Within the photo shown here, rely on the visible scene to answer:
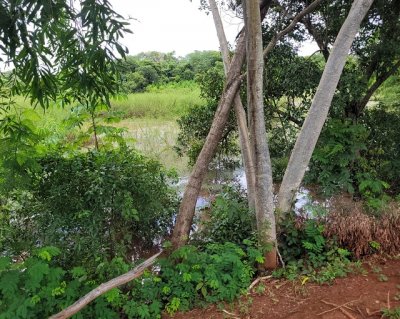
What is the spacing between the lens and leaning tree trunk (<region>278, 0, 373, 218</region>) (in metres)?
3.43

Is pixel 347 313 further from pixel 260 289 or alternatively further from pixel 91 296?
pixel 91 296

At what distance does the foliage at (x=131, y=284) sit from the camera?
2.69 meters

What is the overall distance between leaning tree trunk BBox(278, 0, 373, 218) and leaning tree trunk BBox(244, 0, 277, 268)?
42 cm

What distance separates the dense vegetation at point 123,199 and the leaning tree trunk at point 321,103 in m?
0.40

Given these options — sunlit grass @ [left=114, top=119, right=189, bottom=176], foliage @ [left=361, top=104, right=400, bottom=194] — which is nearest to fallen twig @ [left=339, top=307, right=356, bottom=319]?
foliage @ [left=361, top=104, right=400, bottom=194]

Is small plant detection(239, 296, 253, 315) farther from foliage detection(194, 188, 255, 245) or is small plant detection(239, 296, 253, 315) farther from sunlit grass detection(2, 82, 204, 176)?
sunlit grass detection(2, 82, 204, 176)

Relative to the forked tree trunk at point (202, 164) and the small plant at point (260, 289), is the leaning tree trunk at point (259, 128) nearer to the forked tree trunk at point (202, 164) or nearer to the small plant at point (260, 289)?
the small plant at point (260, 289)

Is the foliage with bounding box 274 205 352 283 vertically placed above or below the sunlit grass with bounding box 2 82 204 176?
below

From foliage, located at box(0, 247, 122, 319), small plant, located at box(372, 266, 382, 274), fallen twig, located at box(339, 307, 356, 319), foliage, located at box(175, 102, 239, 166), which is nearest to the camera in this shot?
foliage, located at box(0, 247, 122, 319)

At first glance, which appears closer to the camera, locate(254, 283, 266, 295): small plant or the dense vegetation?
the dense vegetation

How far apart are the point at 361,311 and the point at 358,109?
3812 millimetres

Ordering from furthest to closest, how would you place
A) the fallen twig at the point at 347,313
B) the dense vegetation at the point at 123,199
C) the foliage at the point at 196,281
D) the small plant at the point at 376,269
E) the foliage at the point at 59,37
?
the small plant at the point at 376,269, the foliage at the point at 196,281, the fallen twig at the point at 347,313, the dense vegetation at the point at 123,199, the foliage at the point at 59,37

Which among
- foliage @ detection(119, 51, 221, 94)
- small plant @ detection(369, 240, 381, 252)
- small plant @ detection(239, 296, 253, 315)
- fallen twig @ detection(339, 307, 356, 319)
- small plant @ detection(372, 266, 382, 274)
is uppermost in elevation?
foliage @ detection(119, 51, 221, 94)

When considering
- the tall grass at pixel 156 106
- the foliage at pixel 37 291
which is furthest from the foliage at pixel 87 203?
the tall grass at pixel 156 106
